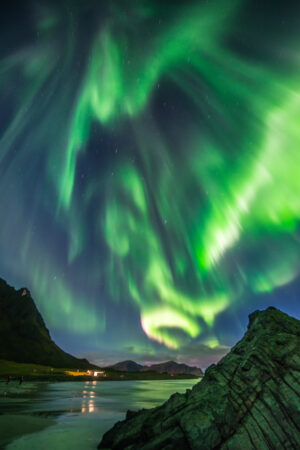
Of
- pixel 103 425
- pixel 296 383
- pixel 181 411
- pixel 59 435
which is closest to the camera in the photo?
pixel 296 383

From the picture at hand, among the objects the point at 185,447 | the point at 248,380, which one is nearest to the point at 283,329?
the point at 248,380

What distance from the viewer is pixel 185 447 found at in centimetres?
1425

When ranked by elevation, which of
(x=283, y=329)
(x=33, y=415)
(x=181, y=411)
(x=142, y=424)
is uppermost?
(x=283, y=329)

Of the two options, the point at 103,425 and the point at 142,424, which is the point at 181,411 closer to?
the point at 142,424

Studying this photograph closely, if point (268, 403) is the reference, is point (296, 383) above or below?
above

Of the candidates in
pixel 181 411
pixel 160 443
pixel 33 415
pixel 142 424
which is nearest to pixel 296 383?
pixel 181 411

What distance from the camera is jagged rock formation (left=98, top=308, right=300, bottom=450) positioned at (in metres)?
14.1

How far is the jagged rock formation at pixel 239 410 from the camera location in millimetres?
14086

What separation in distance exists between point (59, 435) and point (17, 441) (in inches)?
A: 156

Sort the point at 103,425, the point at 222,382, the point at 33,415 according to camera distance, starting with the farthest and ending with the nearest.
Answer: the point at 33,415 → the point at 103,425 → the point at 222,382

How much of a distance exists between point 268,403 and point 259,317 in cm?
882

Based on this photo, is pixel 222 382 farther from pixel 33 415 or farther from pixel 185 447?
pixel 33 415

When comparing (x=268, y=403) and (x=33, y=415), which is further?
(x=33, y=415)

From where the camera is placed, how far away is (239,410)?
15297 millimetres
